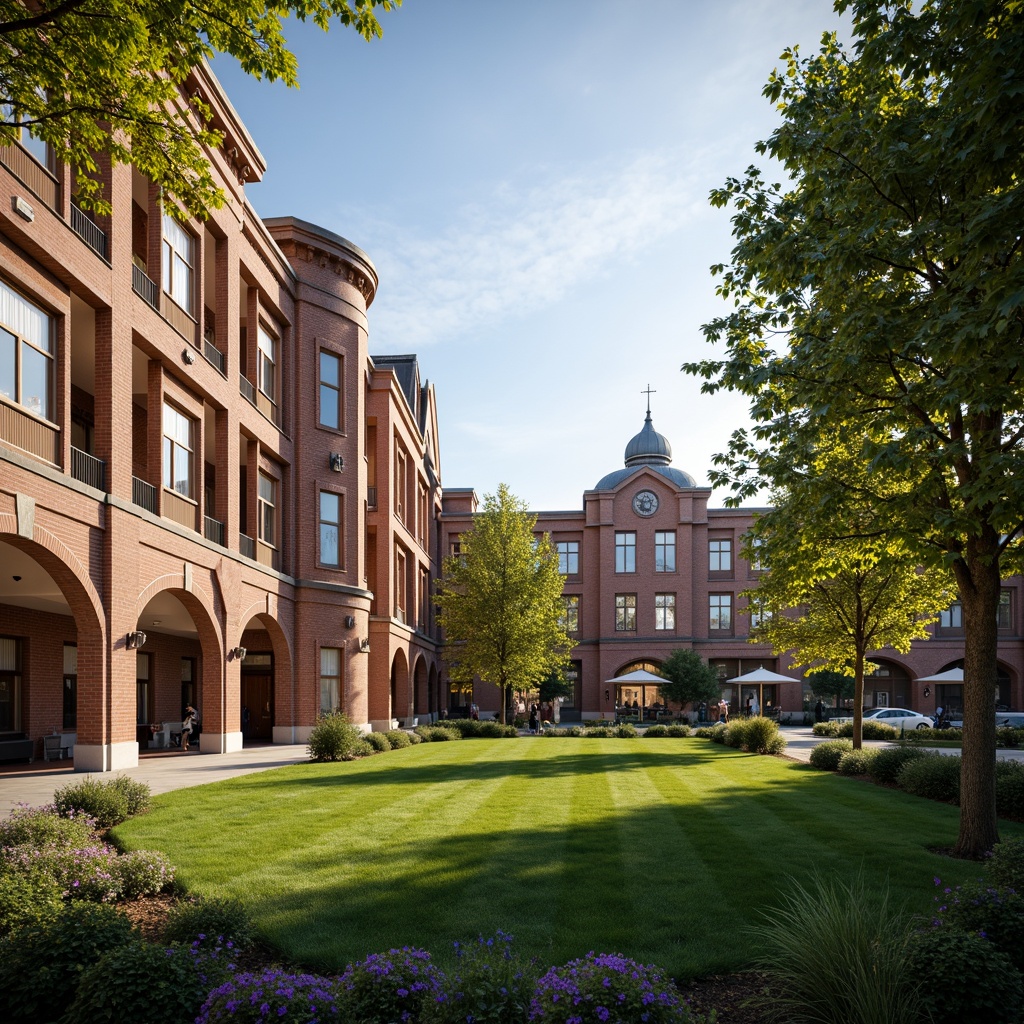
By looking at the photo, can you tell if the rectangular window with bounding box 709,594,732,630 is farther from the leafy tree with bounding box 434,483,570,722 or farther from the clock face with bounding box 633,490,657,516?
the leafy tree with bounding box 434,483,570,722

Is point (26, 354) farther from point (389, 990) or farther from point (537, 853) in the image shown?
point (389, 990)

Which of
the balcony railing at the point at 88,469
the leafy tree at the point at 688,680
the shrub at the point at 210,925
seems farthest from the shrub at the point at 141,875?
the leafy tree at the point at 688,680

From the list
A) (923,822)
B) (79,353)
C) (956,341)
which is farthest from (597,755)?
(956,341)

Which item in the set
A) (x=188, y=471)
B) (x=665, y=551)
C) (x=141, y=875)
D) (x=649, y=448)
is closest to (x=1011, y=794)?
(x=141, y=875)

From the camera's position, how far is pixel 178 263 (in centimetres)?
2133

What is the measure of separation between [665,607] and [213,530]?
39.0 metres

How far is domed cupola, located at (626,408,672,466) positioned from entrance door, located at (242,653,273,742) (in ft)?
136

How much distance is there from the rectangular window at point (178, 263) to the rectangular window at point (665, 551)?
40254 mm

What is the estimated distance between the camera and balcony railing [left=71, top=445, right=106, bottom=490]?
53.5 feet

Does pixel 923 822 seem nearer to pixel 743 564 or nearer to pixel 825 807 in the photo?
pixel 825 807

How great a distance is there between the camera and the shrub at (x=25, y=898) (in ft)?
19.9

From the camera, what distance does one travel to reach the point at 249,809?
12.4 metres

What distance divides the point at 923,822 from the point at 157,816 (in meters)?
10.8

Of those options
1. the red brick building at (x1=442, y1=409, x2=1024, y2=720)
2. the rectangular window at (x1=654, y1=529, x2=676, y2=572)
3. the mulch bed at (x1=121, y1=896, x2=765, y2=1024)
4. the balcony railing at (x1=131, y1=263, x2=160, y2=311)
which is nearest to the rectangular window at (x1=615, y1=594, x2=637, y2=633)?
the red brick building at (x1=442, y1=409, x2=1024, y2=720)
